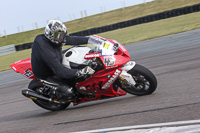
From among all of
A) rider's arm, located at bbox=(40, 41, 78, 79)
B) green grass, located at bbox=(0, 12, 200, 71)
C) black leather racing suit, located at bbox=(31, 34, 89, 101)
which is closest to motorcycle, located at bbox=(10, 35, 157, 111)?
black leather racing suit, located at bbox=(31, 34, 89, 101)

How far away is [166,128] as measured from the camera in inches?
136

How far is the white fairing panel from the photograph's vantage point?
5.14m

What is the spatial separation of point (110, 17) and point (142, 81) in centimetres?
3653

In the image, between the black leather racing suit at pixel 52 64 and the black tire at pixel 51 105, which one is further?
the black tire at pixel 51 105

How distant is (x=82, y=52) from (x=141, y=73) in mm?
1082

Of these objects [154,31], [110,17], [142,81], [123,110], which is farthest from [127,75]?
[110,17]

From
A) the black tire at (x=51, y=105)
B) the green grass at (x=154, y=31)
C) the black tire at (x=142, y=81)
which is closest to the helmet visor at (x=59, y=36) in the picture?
the black tire at (x=142, y=81)

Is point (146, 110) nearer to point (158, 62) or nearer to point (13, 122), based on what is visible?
point (13, 122)

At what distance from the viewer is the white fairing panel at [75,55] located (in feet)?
16.9

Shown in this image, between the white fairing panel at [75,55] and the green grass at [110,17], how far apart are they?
31.6 meters

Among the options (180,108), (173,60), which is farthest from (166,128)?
(173,60)

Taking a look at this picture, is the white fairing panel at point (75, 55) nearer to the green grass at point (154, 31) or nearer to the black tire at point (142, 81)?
the black tire at point (142, 81)

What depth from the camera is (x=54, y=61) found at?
4988mm

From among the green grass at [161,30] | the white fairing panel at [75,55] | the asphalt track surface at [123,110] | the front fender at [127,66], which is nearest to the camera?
the asphalt track surface at [123,110]
